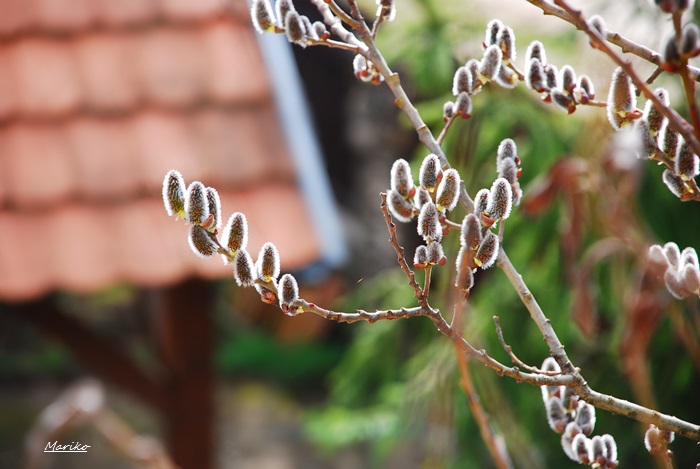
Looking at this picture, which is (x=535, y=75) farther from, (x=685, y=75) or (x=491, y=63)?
(x=685, y=75)

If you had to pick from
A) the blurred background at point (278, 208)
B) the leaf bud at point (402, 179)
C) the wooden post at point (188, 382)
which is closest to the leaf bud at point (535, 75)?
the leaf bud at point (402, 179)

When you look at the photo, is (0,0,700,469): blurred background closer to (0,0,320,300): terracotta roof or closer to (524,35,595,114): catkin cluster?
(0,0,320,300): terracotta roof

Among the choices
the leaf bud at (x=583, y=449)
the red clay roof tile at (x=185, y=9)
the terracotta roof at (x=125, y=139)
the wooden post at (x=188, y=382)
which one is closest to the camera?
the leaf bud at (x=583, y=449)

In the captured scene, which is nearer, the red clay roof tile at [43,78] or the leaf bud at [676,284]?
the leaf bud at [676,284]

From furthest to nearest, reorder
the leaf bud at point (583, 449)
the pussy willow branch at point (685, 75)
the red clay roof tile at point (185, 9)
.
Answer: the red clay roof tile at point (185, 9), the leaf bud at point (583, 449), the pussy willow branch at point (685, 75)

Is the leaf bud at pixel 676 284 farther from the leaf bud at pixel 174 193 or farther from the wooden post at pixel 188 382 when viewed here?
the wooden post at pixel 188 382
